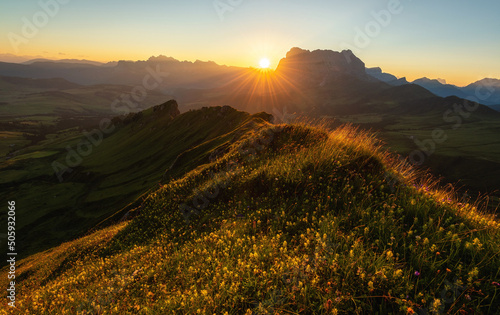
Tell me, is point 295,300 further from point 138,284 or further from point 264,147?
point 264,147

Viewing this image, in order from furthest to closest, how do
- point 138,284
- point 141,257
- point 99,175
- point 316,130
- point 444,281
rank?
point 99,175 → point 316,130 → point 141,257 → point 138,284 → point 444,281

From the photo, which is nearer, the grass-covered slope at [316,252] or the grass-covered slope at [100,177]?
the grass-covered slope at [316,252]

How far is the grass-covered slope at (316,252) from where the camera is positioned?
503cm

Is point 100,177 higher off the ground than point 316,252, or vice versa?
point 316,252

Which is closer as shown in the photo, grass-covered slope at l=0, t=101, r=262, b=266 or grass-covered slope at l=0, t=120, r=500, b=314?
grass-covered slope at l=0, t=120, r=500, b=314

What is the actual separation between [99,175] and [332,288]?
148 meters

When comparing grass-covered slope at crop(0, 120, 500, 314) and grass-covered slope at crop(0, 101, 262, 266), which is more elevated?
grass-covered slope at crop(0, 120, 500, 314)

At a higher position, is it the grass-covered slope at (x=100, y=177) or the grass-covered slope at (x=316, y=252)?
the grass-covered slope at (x=316, y=252)

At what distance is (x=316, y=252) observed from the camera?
6.06 meters

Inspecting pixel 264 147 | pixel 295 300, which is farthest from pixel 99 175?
pixel 295 300

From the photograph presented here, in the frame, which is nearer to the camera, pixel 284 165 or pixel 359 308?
pixel 359 308

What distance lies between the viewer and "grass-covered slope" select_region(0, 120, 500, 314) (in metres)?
5.03

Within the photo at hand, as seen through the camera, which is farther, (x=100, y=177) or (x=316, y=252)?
(x=100, y=177)

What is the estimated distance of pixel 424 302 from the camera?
15.2 feet
